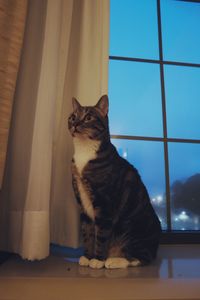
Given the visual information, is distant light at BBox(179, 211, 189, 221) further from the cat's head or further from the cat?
the cat's head

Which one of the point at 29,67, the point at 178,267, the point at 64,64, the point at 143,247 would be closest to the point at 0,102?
the point at 29,67

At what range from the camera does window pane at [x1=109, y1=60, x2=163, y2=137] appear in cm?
165

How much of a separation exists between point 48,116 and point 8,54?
26cm

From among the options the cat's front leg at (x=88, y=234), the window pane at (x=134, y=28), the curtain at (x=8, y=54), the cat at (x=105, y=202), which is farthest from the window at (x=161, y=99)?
the curtain at (x=8, y=54)

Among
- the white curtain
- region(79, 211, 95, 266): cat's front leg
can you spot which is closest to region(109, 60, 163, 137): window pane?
the white curtain

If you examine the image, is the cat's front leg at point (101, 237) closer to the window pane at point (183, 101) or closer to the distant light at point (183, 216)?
the distant light at point (183, 216)

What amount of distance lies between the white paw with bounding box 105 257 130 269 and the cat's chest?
36 cm

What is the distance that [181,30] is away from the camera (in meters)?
1.81

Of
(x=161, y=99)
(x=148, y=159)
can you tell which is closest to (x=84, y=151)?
(x=148, y=159)

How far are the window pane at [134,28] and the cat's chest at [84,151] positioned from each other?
0.90 m

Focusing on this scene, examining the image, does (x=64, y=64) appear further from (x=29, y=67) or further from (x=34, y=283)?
(x=34, y=283)

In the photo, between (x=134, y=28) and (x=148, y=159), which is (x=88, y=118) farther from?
(x=134, y=28)

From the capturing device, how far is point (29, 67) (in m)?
1.16

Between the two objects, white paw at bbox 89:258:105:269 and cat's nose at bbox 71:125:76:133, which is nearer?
white paw at bbox 89:258:105:269
